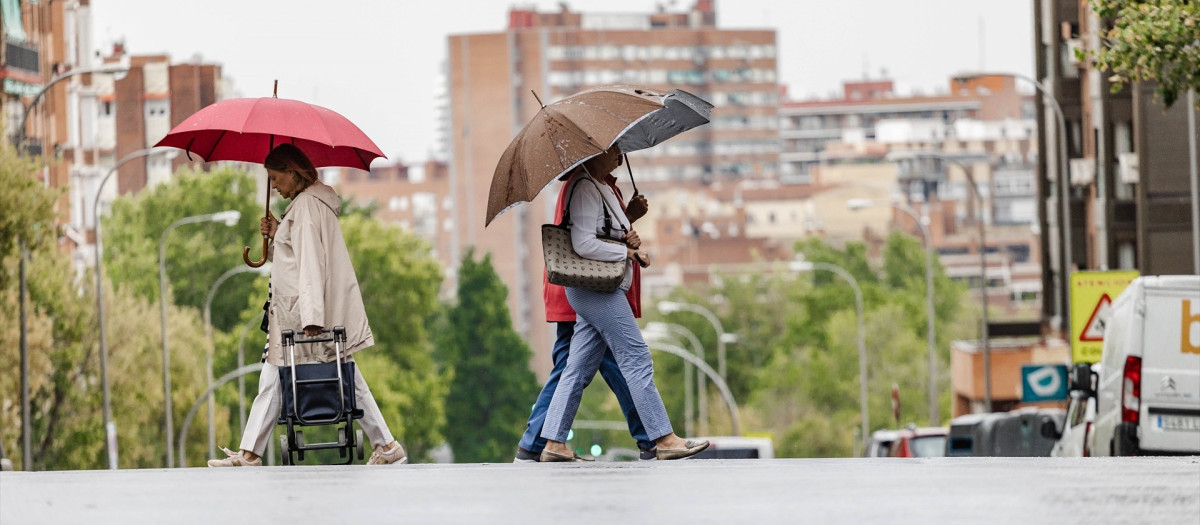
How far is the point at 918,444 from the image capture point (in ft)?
94.2

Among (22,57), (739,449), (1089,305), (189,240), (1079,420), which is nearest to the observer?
(1079,420)

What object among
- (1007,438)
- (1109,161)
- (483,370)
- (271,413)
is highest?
(1109,161)

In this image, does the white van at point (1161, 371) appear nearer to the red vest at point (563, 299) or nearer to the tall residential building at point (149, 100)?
the red vest at point (563, 299)

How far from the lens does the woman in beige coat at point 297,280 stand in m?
11.4

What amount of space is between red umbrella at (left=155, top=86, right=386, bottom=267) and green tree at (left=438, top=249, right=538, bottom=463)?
83445mm

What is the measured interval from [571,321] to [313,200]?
1.58 meters

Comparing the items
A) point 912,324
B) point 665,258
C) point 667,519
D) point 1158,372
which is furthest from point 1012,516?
point 665,258

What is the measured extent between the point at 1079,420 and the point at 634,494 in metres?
12.6

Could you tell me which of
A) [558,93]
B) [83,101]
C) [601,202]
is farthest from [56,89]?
[558,93]

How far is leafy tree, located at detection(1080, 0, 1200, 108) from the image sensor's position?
56.9 feet

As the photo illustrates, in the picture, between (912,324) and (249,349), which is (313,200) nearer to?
(249,349)

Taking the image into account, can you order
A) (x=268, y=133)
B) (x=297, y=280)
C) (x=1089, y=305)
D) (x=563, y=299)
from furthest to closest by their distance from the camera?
(x=1089, y=305)
(x=268, y=133)
(x=563, y=299)
(x=297, y=280)

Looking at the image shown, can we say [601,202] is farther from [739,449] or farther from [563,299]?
[739,449]

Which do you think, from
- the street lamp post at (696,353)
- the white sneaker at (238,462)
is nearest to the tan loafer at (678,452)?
the white sneaker at (238,462)
